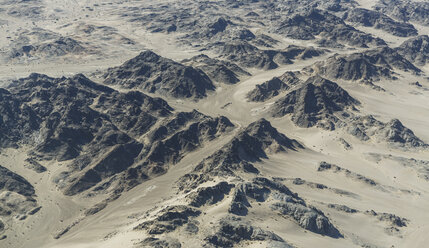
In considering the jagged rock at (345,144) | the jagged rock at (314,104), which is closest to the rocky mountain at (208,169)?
the jagged rock at (314,104)

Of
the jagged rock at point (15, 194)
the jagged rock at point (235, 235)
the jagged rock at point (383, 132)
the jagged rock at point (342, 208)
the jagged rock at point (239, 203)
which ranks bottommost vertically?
the jagged rock at point (15, 194)

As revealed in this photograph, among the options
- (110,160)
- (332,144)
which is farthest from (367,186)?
(110,160)

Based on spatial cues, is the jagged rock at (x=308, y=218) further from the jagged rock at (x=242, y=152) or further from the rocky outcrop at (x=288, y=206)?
the jagged rock at (x=242, y=152)

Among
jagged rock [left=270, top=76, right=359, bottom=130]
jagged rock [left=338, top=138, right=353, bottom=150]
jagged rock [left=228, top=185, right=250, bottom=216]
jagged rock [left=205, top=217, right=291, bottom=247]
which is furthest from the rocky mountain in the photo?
jagged rock [left=338, top=138, right=353, bottom=150]

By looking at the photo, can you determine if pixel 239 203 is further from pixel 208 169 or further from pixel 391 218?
pixel 391 218

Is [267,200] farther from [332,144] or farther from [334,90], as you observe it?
[334,90]

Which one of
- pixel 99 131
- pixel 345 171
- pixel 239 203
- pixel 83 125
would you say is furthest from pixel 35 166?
pixel 345 171

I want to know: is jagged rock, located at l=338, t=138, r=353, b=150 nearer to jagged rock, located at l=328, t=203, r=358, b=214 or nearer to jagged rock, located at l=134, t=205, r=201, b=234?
jagged rock, located at l=328, t=203, r=358, b=214
